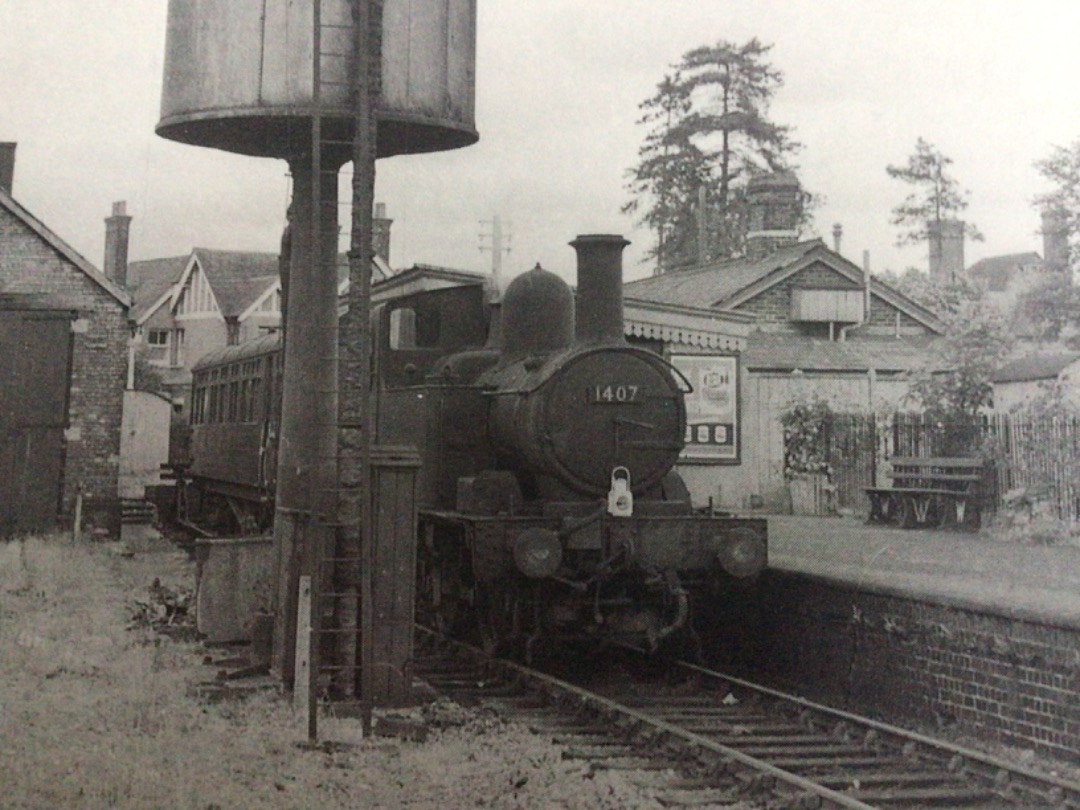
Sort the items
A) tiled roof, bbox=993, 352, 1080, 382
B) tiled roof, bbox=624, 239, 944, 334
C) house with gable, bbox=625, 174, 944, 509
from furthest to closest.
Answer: tiled roof, bbox=624, 239, 944, 334 < house with gable, bbox=625, 174, 944, 509 < tiled roof, bbox=993, 352, 1080, 382

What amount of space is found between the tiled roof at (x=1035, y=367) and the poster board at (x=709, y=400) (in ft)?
11.8

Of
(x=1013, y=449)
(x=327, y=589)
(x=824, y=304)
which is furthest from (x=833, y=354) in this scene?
(x=327, y=589)

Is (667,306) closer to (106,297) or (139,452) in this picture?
(106,297)

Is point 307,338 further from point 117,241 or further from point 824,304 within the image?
point 117,241

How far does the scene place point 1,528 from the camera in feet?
57.2

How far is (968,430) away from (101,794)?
45.0 feet

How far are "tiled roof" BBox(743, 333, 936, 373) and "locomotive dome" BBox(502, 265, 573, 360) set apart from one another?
12.7 meters

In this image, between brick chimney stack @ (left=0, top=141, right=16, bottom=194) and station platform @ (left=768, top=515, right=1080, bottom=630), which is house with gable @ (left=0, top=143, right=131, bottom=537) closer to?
brick chimney stack @ (left=0, top=141, right=16, bottom=194)

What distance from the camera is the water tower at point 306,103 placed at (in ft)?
32.9

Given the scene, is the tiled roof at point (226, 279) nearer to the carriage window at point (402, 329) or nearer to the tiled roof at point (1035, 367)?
the tiled roof at point (1035, 367)

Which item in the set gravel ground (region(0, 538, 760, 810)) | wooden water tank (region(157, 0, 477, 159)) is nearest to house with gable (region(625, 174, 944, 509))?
wooden water tank (region(157, 0, 477, 159))

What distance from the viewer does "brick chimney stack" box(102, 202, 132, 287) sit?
35.0 m

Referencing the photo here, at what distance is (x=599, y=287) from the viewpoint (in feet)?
32.7

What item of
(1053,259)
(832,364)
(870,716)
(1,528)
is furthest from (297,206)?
(832,364)
